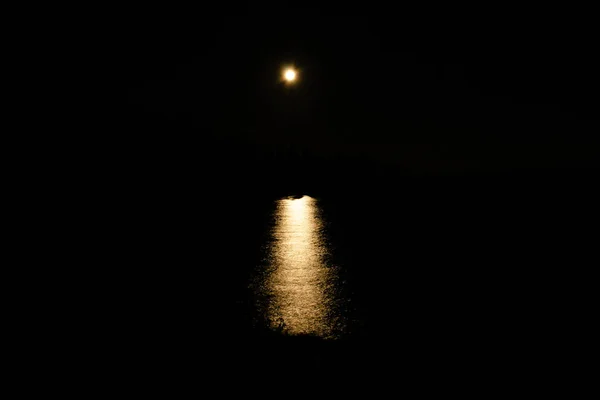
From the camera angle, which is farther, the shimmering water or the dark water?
the shimmering water

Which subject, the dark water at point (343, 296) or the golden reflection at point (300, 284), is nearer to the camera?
the dark water at point (343, 296)

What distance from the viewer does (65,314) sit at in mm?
3598

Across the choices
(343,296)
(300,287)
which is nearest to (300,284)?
(300,287)

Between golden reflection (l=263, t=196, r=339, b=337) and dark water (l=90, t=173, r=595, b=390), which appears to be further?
golden reflection (l=263, t=196, r=339, b=337)

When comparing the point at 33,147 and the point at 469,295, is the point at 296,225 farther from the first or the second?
the point at 33,147

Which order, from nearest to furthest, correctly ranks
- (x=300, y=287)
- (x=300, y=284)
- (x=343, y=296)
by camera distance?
(x=343, y=296)
(x=300, y=287)
(x=300, y=284)

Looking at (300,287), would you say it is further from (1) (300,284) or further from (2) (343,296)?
(2) (343,296)

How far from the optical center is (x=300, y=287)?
4.26 meters

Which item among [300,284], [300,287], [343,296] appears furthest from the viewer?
[300,284]

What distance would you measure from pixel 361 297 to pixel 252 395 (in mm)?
2085

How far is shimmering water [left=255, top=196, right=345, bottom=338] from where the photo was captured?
3.32 m

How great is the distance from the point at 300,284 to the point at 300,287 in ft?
0.34

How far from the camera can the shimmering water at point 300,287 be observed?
131 inches

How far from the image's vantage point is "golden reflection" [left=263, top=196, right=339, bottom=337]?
3336 mm
